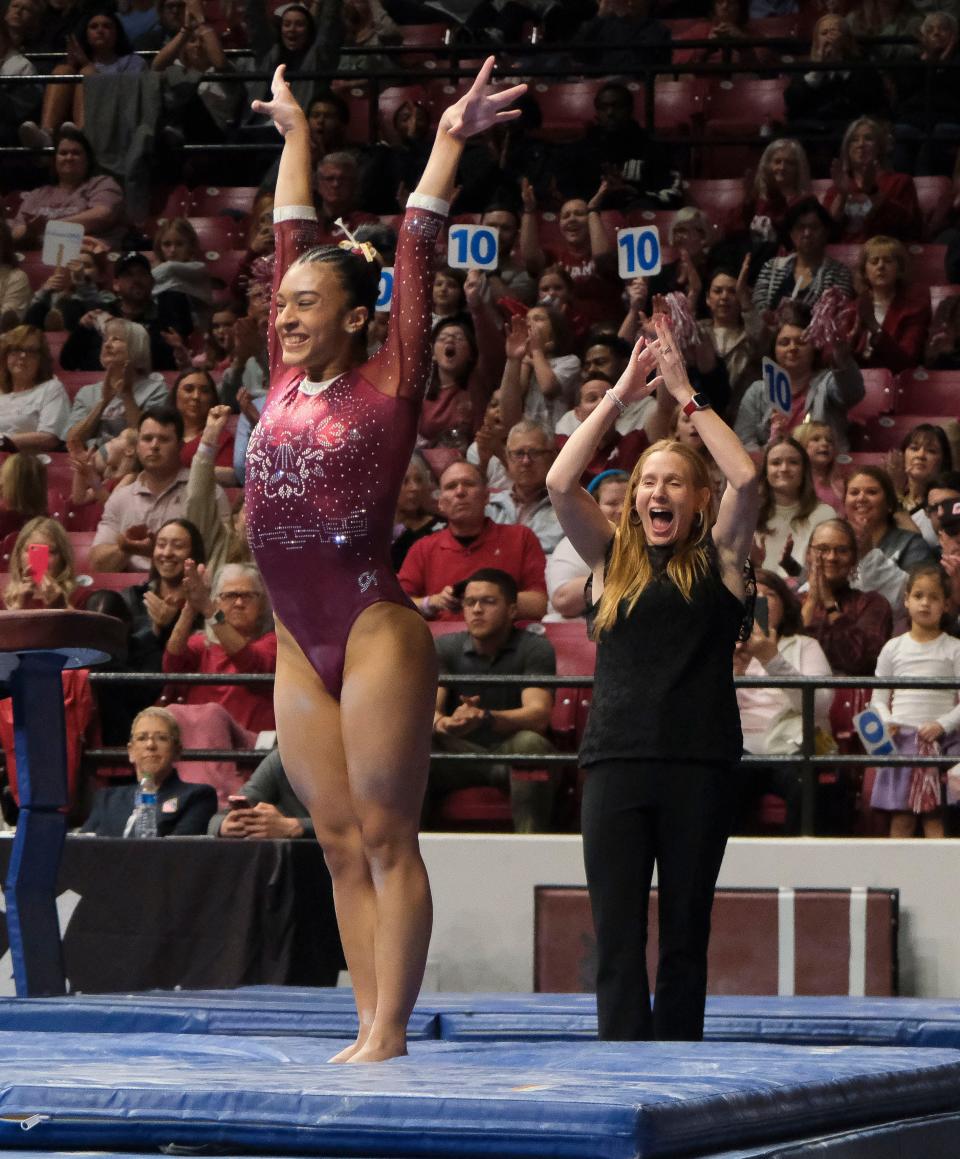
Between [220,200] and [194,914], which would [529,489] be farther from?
[220,200]

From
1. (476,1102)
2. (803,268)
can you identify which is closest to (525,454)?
(803,268)

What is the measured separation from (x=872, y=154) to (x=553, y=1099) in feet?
24.6

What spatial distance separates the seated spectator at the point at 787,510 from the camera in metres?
7.05

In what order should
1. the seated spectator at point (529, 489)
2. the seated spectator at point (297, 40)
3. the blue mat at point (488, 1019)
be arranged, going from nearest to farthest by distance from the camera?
the blue mat at point (488, 1019) < the seated spectator at point (529, 489) < the seated spectator at point (297, 40)

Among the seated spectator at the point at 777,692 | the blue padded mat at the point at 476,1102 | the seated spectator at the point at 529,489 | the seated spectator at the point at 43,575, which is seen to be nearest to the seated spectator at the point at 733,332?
the seated spectator at the point at 529,489

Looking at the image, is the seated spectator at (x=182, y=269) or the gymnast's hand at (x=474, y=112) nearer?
the gymnast's hand at (x=474, y=112)

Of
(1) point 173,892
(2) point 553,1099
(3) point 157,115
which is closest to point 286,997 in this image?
(1) point 173,892

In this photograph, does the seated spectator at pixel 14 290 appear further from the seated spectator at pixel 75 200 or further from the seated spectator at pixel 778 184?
the seated spectator at pixel 778 184

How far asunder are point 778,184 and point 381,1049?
6.67m

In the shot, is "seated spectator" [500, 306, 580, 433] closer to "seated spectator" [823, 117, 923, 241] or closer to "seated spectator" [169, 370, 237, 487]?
"seated spectator" [169, 370, 237, 487]

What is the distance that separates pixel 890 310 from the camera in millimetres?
8820

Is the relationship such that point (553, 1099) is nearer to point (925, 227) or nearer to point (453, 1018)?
point (453, 1018)

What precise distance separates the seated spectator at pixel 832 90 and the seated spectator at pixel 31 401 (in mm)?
3943

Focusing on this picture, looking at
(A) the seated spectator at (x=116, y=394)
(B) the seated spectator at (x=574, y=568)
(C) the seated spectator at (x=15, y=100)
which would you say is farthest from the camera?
(C) the seated spectator at (x=15, y=100)
